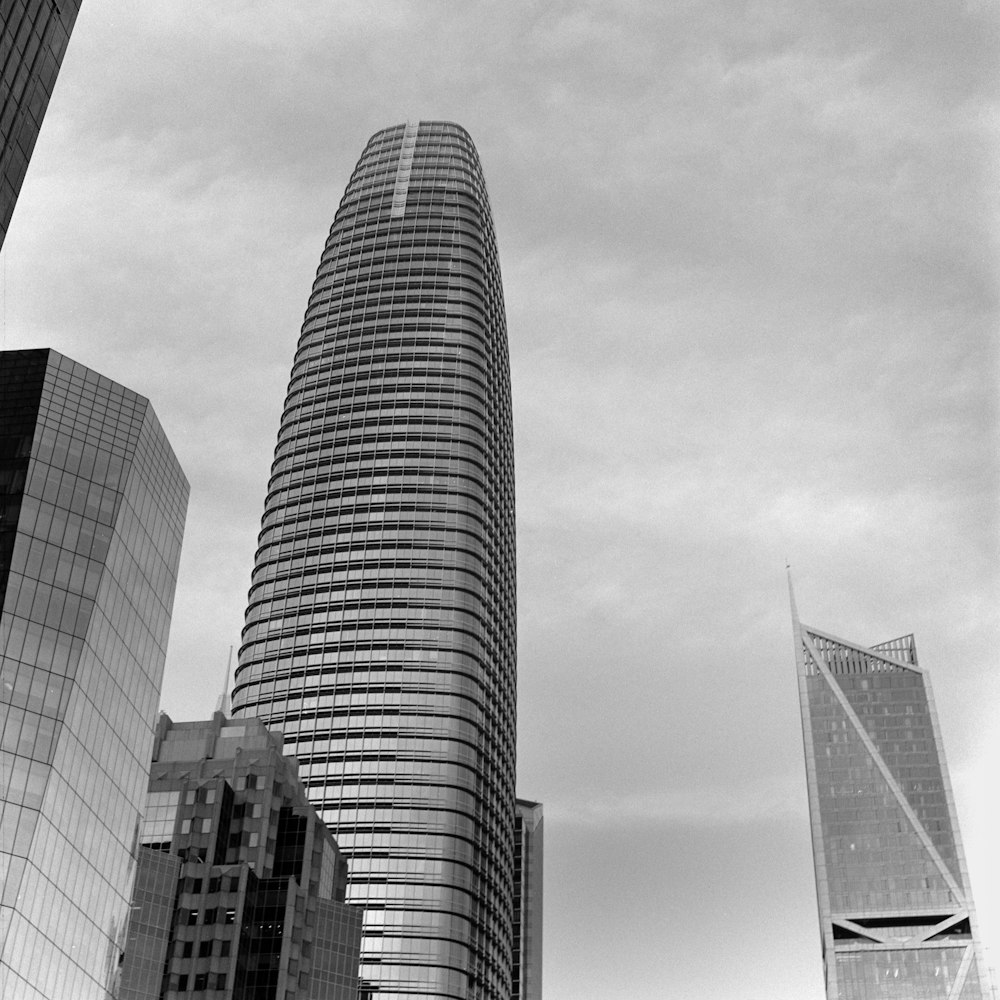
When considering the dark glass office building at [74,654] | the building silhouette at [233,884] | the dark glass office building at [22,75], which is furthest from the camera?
the building silhouette at [233,884]

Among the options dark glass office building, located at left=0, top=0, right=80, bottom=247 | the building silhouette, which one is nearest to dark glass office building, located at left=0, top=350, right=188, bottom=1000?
dark glass office building, located at left=0, top=0, right=80, bottom=247

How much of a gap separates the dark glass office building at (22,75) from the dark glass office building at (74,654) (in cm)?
3773

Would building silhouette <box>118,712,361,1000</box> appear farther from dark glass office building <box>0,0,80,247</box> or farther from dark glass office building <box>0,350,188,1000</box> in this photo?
dark glass office building <box>0,0,80,247</box>

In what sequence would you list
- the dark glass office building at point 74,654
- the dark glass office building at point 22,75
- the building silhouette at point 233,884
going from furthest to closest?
the building silhouette at point 233,884, the dark glass office building at point 74,654, the dark glass office building at point 22,75

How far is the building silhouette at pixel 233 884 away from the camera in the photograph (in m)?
153

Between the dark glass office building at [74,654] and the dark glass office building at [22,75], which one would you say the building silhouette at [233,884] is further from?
the dark glass office building at [22,75]

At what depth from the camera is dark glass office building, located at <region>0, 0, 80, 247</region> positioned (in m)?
76.4

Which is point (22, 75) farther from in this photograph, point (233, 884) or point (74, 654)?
point (233, 884)

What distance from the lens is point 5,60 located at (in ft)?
249

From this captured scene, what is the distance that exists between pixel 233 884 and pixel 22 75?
11224 cm

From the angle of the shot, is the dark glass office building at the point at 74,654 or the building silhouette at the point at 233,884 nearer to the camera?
the dark glass office building at the point at 74,654

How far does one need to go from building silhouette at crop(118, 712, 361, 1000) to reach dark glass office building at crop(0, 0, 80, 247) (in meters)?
93.5

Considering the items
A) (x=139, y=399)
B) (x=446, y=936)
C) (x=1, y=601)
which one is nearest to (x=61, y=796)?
(x=1, y=601)

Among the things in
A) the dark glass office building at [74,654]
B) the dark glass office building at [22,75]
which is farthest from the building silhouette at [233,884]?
the dark glass office building at [22,75]
